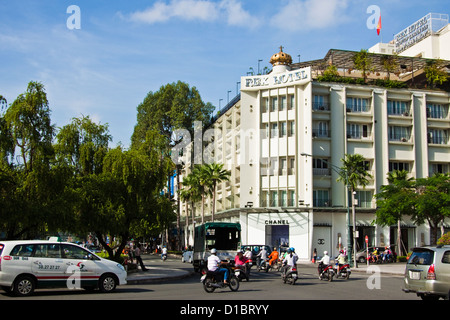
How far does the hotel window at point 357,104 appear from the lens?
2235 inches

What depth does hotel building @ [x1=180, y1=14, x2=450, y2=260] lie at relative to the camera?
54.1 m

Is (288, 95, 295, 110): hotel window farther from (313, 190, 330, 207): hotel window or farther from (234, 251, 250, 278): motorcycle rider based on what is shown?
(234, 251, 250, 278): motorcycle rider

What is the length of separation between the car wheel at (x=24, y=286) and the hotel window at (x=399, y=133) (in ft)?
161

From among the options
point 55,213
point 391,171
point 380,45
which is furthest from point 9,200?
point 380,45

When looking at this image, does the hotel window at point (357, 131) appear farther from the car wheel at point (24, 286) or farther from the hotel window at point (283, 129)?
the car wheel at point (24, 286)

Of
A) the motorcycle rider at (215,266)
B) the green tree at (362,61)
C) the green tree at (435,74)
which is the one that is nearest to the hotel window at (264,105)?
the green tree at (362,61)

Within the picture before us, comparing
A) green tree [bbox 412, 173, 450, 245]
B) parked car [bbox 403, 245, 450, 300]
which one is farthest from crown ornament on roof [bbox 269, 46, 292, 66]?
parked car [bbox 403, 245, 450, 300]

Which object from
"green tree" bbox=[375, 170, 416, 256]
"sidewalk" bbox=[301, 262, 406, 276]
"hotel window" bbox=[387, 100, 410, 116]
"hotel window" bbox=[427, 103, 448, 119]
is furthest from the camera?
"hotel window" bbox=[427, 103, 448, 119]

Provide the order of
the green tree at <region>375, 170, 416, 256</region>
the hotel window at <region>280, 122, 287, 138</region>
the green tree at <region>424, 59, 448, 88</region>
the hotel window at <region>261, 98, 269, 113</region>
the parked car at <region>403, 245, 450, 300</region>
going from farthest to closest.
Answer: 1. the green tree at <region>424, 59, 448, 88</region>
2. the hotel window at <region>261, 98, 269, 113</region>
3. the hotel window at <region>280, 122, 287, 138</region>
4. the green tree at <region>375, 170, 416, 256</region>
5. the parked car at <region>403, 245, 450, 300</region>

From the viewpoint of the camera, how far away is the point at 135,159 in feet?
85.4

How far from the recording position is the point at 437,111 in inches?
2349

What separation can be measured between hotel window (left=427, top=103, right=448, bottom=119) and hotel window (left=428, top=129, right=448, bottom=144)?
1.71 metres

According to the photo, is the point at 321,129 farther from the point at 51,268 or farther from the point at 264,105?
the point at 51,268

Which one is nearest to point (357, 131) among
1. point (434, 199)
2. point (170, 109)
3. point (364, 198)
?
point (364, 198)
